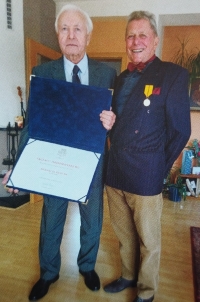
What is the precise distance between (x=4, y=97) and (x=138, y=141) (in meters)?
2.08

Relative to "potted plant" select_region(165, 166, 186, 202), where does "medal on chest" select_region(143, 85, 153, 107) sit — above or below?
above

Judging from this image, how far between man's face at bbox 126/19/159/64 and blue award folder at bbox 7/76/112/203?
0.26 metres

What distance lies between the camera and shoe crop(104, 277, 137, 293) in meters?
1.44

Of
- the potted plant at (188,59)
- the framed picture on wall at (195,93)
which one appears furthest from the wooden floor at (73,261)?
the potted plant at (188,59)

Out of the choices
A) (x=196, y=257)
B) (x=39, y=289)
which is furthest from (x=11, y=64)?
(x=196, y=257)

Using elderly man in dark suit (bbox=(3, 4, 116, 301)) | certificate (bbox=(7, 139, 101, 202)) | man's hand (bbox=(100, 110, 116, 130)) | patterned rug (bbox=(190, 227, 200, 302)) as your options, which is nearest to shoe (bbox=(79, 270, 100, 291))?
elderly man in dark suit (bbox=(3, 4, 116, 301))

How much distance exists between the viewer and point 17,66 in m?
2.77

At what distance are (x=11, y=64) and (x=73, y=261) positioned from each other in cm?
210

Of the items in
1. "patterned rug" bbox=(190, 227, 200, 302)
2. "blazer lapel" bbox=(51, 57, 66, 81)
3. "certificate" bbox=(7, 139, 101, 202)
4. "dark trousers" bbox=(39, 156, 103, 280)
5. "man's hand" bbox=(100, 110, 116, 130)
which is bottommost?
"patterned rug" bbox=(190, 227, 200, 302)

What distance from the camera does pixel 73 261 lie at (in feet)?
5.69

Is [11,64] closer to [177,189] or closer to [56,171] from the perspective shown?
[56,171]

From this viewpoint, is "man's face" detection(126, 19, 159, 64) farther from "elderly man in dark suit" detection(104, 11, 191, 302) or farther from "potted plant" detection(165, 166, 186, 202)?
"potted plant" detection(165, 166, 186, 202)

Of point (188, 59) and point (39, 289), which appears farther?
point (188, 59)

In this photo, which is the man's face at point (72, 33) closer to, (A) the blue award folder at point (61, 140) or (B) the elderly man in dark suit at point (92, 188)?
(B) the elderly man in dark suit at point (92, 188)
